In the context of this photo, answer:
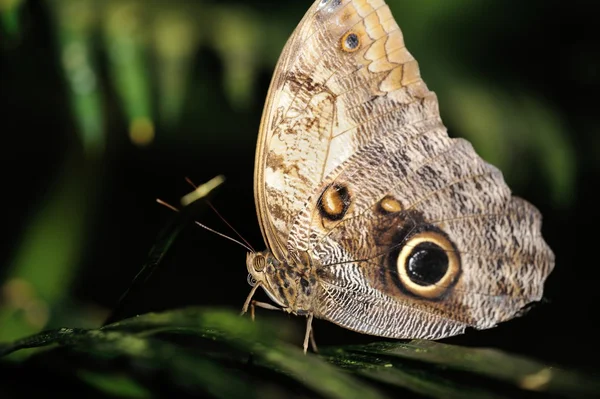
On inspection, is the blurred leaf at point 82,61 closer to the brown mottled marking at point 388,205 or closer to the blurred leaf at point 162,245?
the blurred leaf at point 162,245

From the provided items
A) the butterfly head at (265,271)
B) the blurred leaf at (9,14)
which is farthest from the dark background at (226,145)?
the butterfly head at (265,271)

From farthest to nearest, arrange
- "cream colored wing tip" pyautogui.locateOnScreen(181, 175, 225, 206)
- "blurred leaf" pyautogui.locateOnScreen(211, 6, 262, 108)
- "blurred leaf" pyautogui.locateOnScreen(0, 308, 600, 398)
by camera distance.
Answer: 1. "blurred leaf" pyautogui.locateOnScreen(211, 6, 262, 108)
2. "cream colored wing tip" pyautogui.locateOnScreen(181, 175, 225, 206)
3. "blurred leaf" pyautogui.locateOnScreen(0, 308, 600, 398)

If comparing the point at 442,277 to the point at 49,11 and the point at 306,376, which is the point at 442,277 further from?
the point at 49,11

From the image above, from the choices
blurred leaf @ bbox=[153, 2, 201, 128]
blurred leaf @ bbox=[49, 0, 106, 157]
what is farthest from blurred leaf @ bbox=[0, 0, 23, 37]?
blurred leaf @ bbox=[153, 2, 201, 128]

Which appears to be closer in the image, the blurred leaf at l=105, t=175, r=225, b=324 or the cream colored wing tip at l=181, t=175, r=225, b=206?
the blurred leaf at l=105, t=175, r=225, b=324

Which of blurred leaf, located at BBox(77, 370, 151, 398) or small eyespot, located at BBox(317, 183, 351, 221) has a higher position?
small eyespot, located at BBox(317, 183, 351, 221)

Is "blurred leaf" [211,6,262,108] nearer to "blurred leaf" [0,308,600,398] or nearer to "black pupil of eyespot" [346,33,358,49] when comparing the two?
"black pupil of eyespot" [346,33,358,49]

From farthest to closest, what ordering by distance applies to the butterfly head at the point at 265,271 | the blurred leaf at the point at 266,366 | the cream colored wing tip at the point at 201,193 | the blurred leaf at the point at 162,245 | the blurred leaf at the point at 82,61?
the blurred leaf at the point at 82,61, the butterfly head at the point at 265,271, the cream colored wing tip at the point at 201,193, the blurred leaf at the point at 162,245, the blurred leaf at the point at 266,366

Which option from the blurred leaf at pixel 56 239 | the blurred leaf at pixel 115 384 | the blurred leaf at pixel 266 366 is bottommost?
the blurred leaf at pixel 56 239

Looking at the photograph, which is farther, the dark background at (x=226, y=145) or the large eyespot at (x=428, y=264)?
the dark background at (x=226, y=145)
